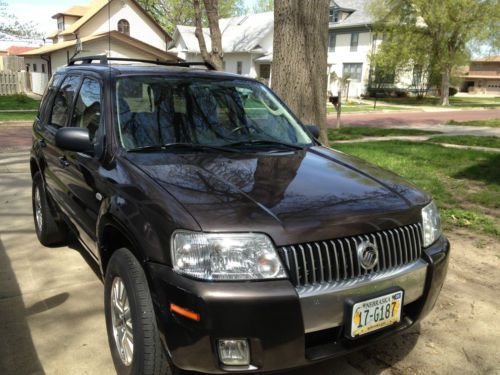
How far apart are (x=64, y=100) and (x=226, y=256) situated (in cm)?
286

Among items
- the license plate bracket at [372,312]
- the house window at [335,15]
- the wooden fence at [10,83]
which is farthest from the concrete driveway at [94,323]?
the house window at [335,15]

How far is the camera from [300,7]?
6.64 metres

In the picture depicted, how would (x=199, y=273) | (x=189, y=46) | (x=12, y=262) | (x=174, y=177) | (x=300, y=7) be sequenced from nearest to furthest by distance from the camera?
(x=199, y=273) < (x=174, y=177) < (x=12, y=262) < (x=300, y=7) < (x=189, y=46)

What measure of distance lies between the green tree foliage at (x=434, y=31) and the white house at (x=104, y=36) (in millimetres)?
18280

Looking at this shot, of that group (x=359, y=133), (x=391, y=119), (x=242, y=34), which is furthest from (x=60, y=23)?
(x=359, y=133)

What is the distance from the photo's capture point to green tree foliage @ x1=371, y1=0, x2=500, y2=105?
36.4 m

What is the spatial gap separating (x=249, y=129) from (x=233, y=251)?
1738 mm

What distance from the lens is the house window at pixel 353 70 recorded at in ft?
153

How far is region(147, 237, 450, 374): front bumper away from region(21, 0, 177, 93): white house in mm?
28529

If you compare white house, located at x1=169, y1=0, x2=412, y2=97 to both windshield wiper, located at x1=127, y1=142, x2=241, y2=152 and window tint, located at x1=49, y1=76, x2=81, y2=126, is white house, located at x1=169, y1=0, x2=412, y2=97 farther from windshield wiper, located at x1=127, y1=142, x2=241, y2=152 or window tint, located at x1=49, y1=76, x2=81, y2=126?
windshield wiper, located at x1=127, y1=142, x2=241, y2=152

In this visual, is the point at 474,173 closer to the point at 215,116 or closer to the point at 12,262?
the point at 215,116

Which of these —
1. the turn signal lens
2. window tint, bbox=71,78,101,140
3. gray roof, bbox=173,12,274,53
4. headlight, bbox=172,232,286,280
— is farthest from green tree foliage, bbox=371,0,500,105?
the turn signal lens

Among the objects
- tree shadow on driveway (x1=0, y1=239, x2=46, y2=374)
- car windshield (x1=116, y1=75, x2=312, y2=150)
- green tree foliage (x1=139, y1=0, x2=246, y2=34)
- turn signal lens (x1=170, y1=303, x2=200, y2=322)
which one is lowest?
tree shadow on driveway (x1=0, y1=239, x2=46, y2=374)

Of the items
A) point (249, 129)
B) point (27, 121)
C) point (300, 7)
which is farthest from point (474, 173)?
point (27, 121)
